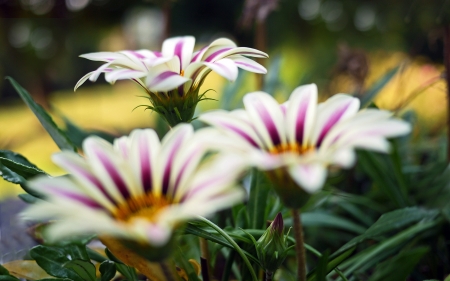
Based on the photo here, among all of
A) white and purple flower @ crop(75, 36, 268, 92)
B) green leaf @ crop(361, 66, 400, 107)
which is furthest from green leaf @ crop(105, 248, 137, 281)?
green leaf @ crop(361, 66, 400, 107)

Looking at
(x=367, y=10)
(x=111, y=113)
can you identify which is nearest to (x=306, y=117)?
(x=367, y=10)

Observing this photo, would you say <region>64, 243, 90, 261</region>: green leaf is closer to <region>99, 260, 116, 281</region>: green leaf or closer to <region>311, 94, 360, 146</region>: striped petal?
<region>99, 260, 116, 281</region>: green leaf

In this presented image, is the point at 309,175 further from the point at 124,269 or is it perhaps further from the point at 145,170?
the point at 124,269

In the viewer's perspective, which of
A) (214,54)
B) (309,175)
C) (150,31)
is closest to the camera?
(309,175)

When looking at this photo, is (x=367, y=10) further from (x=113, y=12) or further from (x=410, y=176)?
(x=410, y=176)

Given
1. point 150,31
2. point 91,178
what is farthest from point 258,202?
point 150,31
